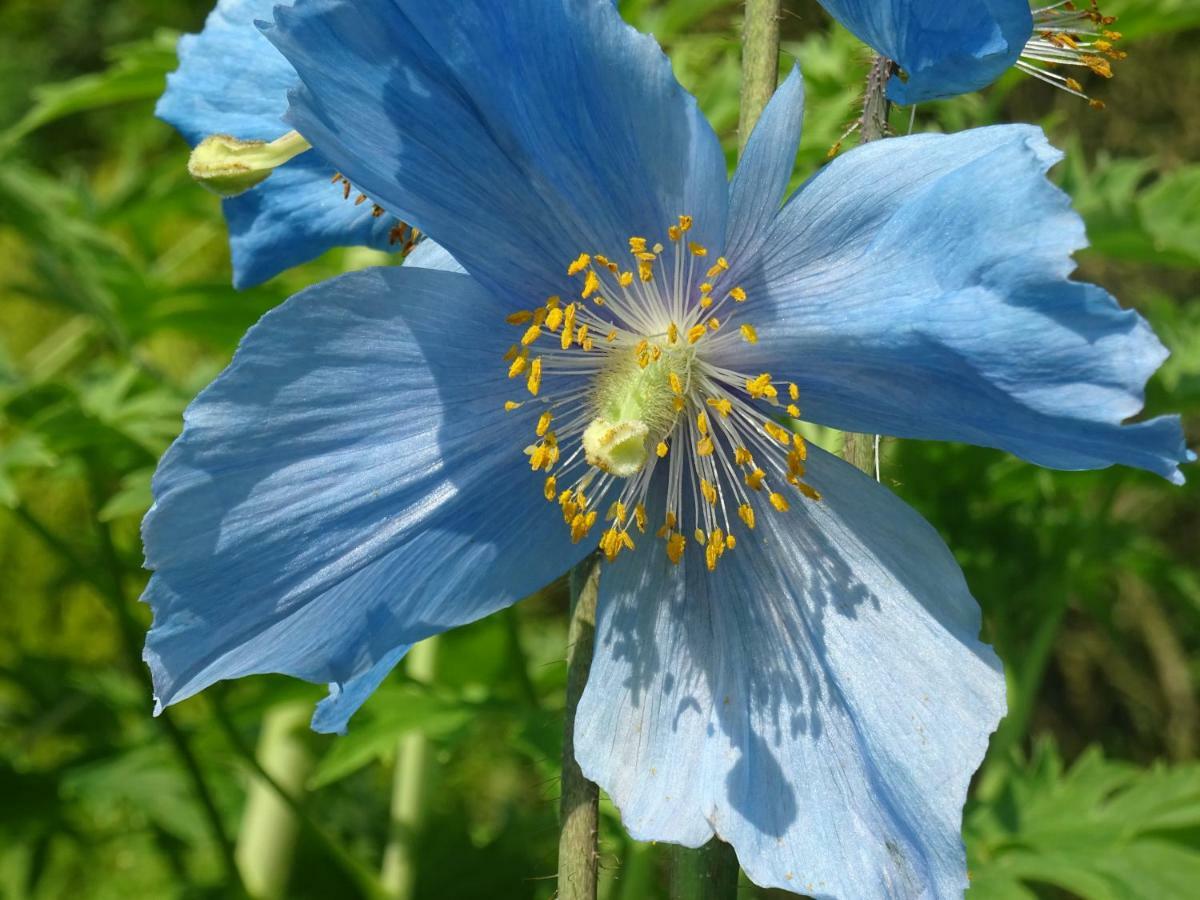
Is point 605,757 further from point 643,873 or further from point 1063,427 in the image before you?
point 643,873

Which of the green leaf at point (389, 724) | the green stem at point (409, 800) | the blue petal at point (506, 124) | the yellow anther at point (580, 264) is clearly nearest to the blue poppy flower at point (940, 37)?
the blue petal at point (506, 124)

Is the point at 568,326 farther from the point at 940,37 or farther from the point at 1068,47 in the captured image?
the point at 1068,47

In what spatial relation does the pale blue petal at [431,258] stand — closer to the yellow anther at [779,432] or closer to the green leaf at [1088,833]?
the yellow anther at [779,432]

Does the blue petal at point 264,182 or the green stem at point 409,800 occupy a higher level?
the blue petal at point 264,182

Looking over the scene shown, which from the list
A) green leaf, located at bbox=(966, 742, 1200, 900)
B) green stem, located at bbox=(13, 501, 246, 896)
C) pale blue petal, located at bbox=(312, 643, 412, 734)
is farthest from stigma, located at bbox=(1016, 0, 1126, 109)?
green stem, located at bbox=(13, 501, 246, 896)

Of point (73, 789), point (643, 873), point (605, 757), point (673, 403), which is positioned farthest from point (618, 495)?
point (73, 789)

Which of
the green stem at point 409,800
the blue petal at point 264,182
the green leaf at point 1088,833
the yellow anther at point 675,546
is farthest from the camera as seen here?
the green stem at point 409,800
